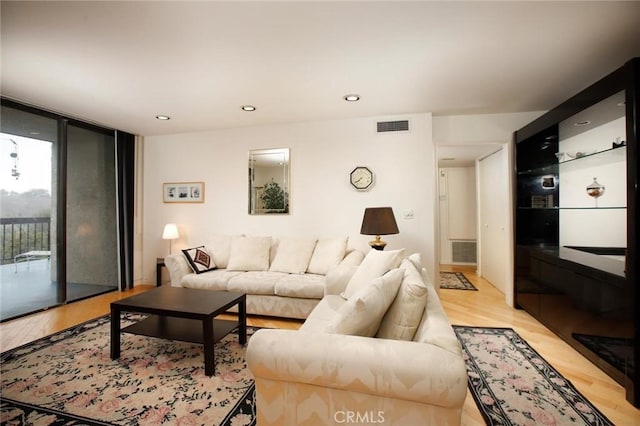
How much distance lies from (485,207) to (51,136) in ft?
20.8

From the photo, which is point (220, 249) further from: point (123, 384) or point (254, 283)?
point (123, 384)

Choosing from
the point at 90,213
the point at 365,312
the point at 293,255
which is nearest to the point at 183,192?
the point at 90,213

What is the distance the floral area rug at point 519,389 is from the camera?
170 centimetres

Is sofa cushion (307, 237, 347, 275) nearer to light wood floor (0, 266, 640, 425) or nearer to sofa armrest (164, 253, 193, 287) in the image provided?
light wood floor (0, 266, 640, 425)

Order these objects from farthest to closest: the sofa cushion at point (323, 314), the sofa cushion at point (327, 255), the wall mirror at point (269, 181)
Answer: the wall mirror at point (269, 181) < the sofa cushion at point (327, 255) < the sofa cushion at point (323, 314)

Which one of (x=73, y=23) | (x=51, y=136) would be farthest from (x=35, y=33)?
(x=51, y=136)

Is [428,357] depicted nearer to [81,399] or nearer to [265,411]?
[265,411]

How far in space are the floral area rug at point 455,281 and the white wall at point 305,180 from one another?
1.21 metres

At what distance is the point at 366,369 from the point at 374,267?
→ 1.26 meters

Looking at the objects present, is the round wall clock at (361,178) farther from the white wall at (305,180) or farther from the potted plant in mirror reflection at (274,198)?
the potted plant in mirror reflection at (274,198)

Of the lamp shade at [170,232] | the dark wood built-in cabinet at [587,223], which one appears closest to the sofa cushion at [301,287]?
the lamp shade at [170,232]

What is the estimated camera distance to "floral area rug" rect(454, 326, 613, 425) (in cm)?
170

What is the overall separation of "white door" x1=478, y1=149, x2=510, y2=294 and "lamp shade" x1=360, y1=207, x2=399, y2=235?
166 centimetres

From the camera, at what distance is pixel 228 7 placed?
175cm
